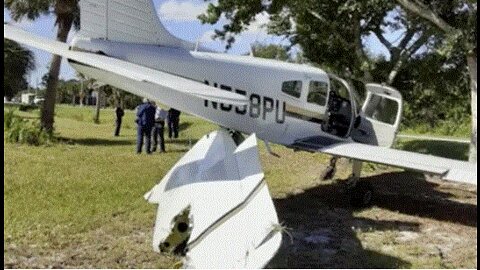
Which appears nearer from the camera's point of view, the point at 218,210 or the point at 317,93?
the point at 218,210

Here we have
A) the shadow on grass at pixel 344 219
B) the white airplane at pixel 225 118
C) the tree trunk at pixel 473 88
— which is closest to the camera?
the white airplane at pixel 225 118

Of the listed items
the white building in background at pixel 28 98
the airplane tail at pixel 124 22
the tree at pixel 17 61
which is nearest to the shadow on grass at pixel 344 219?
the airplane tail at pixel 124 22

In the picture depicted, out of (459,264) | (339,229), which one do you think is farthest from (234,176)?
(459,264)

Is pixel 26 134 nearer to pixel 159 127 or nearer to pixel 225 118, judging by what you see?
pixel 159 127

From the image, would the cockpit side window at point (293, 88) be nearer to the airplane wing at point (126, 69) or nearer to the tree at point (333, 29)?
the airplane wing at point (126, 69)

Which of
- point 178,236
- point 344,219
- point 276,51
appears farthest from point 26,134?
point 276,51

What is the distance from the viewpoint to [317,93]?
11.3m

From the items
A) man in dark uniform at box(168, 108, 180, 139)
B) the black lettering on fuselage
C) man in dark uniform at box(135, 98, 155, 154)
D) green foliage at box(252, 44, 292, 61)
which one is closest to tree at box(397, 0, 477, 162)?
green foliage at box(252, 44, 292, 61)

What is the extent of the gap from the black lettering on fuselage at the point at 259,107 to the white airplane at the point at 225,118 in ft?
0.06

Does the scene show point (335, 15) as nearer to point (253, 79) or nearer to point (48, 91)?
point (253, 79)

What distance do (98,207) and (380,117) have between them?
6314 mm

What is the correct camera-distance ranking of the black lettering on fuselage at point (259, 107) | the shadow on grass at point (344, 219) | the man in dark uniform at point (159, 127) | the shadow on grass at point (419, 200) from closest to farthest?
the shadow on grass at point (344, 219) < the black lettering on fuselage at point (259, 107) < the shadow on grass at point (419, 200) < the man in dark uniform at point (159, 127)

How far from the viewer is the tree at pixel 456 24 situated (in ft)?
45.1

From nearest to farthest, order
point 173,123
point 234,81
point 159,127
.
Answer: point 234,81 < point 159,127 < point 173,123
